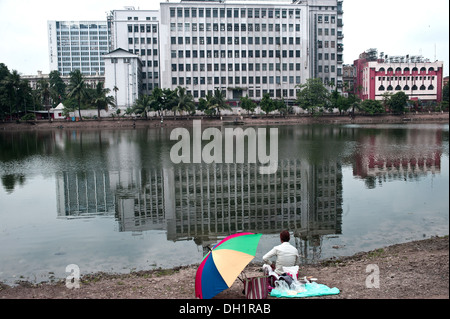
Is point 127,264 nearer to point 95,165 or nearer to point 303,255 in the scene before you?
point 303,255

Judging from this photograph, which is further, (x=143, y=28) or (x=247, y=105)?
(x=143, y=28)

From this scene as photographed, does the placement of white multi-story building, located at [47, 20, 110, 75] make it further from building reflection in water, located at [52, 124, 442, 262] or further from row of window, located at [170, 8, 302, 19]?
building reflection in water, located at [52, 124, 442, 262]

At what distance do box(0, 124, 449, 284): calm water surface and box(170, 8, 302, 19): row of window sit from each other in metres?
75.7

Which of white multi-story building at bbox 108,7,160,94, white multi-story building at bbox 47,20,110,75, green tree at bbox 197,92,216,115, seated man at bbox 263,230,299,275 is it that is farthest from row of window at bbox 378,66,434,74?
white multi-story building at bbox 47,20,110,75

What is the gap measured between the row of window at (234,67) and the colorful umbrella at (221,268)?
97.3 m

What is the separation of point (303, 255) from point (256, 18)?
9700 cm

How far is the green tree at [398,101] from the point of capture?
89.0 m

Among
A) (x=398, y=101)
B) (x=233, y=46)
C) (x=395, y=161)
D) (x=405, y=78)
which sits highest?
(x=233, y=46)

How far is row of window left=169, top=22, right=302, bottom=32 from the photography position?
100938mm

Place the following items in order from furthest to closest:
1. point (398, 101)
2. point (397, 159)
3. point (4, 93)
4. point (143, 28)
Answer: point (143, 28)
point (398, 101)
point (4, 93)
point (397, 159)

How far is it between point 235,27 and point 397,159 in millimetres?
77930

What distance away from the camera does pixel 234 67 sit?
103312mm

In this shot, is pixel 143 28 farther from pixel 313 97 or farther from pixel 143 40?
pixel 313 97

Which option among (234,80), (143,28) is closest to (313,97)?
(234,80)
